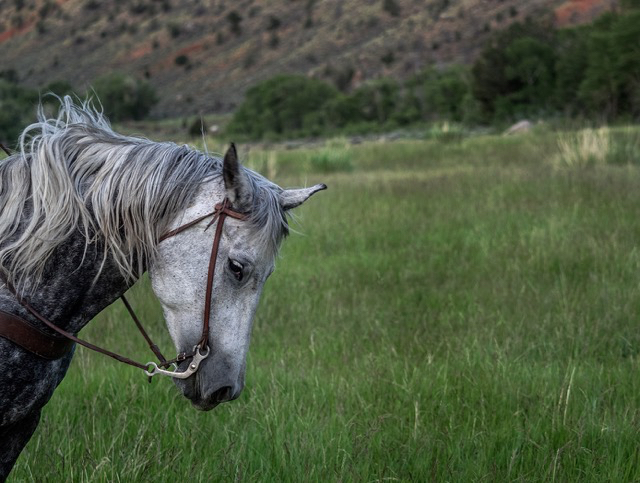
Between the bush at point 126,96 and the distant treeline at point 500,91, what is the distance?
5904 mm

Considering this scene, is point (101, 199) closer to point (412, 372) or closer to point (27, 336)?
point (27, 336)

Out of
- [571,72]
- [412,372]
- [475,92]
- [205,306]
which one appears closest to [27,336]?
[205,306]

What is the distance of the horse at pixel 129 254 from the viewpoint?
68.0 inches

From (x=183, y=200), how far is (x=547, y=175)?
8.53 meters

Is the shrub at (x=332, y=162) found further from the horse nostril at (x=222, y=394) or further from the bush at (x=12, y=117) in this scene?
the horse nostril at (x=222, y=394)

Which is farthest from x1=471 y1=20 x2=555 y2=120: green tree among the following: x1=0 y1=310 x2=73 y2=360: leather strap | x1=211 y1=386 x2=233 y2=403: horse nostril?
x1=0 y1=310 x2=73 y2=360: leather strap

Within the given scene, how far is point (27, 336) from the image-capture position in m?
1.70

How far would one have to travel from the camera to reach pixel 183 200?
1807mm

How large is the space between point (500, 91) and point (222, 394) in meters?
33.2

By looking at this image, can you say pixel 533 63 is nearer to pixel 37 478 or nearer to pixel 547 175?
pixel 547 175

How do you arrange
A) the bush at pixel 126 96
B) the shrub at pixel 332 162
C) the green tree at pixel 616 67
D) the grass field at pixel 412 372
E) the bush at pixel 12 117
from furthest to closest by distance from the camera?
1. the bush at pixel 126 96
2. the green tree at pixel 616 67
3. the shrub at pixel 332 162
4. the bush at pixel 12 117
5. the grass field at pixel 412 372

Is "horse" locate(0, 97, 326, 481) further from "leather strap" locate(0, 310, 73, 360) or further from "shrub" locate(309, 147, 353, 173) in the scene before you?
"shrub" locate(309, 147, 353, 173)

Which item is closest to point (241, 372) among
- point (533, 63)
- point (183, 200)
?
point (183, 200)

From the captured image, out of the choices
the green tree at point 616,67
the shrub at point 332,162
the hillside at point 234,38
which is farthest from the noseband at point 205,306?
the hillside at point 234,38
